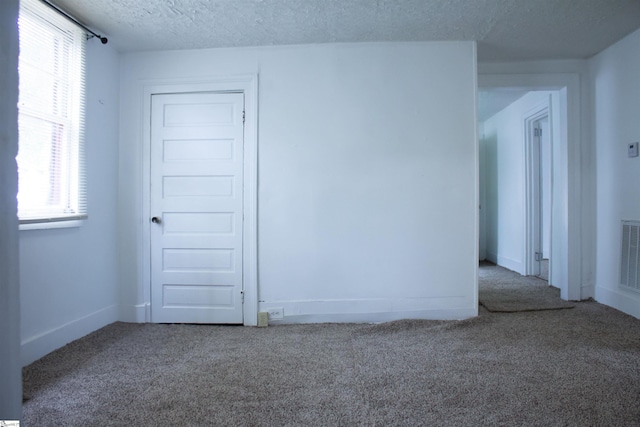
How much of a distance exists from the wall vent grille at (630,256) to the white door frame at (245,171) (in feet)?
11.1

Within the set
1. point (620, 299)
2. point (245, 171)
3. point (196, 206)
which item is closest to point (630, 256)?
point (620, 299)

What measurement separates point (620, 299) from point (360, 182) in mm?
2688

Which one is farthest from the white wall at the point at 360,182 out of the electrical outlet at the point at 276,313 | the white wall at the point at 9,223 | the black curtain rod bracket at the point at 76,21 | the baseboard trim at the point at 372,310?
the white wall at the point at 9,223

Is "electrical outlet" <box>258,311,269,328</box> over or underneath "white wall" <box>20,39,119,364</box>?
underneath

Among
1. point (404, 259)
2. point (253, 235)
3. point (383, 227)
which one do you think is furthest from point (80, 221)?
point (404, 259)

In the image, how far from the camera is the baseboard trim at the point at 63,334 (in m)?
2.10

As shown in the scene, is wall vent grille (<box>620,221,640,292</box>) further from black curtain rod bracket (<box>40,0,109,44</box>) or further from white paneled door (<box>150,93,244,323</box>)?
black curtain rod bracket (<box>40,0,109,44</box>)

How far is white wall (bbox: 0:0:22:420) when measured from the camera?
0.77m

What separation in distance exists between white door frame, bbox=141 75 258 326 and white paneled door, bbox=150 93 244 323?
45 mm

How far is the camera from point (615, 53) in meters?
3.03

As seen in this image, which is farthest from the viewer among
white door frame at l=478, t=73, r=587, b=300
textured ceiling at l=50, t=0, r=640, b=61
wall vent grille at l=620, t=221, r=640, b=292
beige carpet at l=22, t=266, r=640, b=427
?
white door frame at l=478, t=73, r=587, b=300

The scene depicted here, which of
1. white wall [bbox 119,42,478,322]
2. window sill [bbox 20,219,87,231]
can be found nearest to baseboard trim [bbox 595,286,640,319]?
white wall [bbox 119,42,478,322]

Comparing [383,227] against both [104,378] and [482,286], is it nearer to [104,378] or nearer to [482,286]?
[482,286]

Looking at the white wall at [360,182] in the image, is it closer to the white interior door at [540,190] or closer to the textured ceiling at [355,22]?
the textured ceiling at [355,22]
